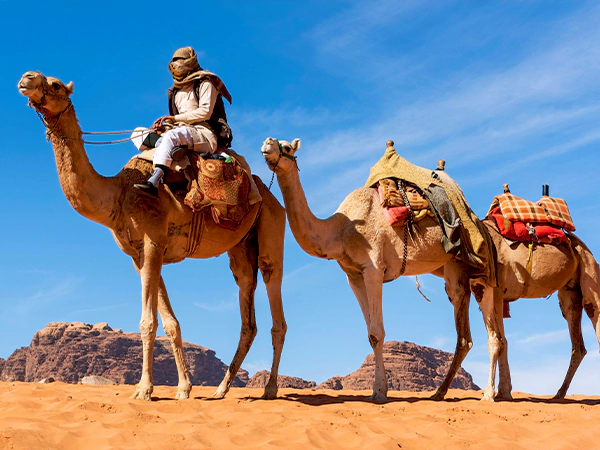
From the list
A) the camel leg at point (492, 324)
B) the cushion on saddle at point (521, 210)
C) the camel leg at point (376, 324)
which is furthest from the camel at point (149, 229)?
the cushion on saddle at point (521, 210)

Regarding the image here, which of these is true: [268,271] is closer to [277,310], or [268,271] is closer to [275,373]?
[277,310]

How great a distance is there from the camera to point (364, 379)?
158 feet

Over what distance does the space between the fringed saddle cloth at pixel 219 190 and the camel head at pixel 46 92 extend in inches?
68.7

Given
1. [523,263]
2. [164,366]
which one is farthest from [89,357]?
[523,263]

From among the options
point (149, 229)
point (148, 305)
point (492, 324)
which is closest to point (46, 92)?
point (149, 229)

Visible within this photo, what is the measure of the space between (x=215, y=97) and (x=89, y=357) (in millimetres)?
77334

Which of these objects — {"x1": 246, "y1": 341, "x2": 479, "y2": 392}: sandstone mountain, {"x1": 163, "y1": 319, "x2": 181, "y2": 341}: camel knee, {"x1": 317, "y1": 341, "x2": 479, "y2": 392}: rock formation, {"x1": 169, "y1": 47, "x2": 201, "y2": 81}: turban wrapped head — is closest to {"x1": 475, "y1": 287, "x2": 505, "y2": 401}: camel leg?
{"x1": 163, "y1": 319, "x2": 181, "y2": 341}: camel knee

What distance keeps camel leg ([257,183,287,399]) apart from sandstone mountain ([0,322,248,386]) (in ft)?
226

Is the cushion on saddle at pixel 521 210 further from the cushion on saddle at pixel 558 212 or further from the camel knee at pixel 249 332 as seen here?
the camel knee at pixel 249 332

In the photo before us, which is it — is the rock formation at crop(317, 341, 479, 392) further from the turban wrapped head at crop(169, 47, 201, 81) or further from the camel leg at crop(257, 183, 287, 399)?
the turban wrapped head at crop(169, 47, 201, 81)

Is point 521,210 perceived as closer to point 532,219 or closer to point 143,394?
point 532,219

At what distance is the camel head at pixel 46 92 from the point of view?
9.03 metres

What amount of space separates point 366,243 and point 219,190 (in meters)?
2.34

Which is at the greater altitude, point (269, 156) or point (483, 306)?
point (269, 156)
